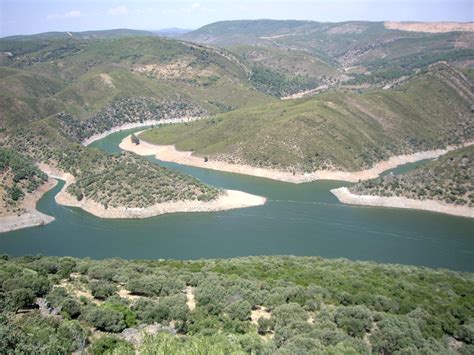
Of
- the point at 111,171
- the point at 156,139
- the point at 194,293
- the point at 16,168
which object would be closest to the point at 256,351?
→ the point at 194,293

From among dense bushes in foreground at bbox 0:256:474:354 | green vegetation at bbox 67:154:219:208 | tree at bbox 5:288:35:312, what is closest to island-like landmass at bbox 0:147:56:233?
green vegetation at bbox 67:154:219:208

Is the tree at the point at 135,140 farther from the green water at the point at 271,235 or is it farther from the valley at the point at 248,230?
the green water at the point at 271,235

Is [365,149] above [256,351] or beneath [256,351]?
→ beneath

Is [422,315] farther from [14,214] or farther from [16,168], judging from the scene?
[16,168]

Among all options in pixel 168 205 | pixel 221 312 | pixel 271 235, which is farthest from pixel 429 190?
pixel 221 312

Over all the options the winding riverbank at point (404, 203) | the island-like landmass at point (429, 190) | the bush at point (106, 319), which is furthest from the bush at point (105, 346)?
the island-like landmass at point (429, 190)

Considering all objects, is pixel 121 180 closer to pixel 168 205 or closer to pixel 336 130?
pixel 168 205

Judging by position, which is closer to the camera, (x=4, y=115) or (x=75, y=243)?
(x=75, y=243)
